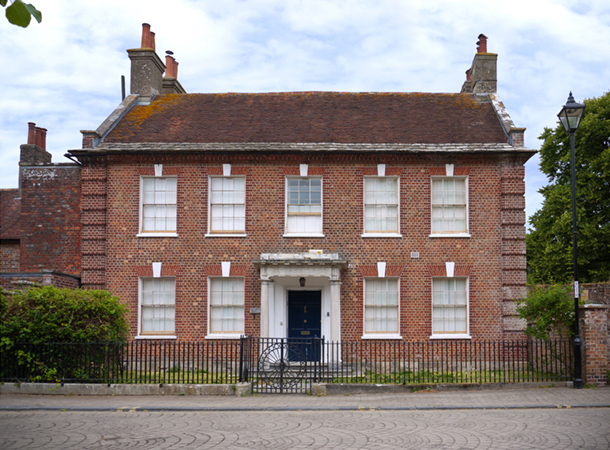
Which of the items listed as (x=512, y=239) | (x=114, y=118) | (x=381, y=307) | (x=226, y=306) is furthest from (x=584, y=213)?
(x=114, y=118)

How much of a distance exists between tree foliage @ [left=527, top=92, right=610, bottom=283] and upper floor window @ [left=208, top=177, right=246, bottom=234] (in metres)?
17.6

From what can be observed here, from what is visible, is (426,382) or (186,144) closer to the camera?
(426,382)

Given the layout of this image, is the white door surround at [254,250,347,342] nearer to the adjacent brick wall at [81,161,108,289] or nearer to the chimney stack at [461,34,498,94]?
the adjacent brick wall at [81,161,108,289]

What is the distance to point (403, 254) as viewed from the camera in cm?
2122

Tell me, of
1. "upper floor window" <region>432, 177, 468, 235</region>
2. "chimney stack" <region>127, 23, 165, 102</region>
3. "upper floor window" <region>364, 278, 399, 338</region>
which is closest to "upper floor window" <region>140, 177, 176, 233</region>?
"chimney stack" <region>127, 23, 165, 102</region>

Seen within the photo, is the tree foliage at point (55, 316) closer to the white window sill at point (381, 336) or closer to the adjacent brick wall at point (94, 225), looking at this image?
the adjacent brick wall at point (94, 225)

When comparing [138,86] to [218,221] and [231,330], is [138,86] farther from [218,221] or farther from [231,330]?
[231,330]

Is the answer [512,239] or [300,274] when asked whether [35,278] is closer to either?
[300,274]

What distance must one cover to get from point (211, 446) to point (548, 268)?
89.6 ft

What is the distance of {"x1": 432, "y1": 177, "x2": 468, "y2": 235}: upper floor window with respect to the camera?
70.3 feet

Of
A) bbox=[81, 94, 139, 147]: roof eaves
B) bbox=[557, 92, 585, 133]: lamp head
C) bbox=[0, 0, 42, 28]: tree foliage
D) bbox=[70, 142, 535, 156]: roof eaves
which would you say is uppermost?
bbox=[81, 94, 139, 147]: roof eaves

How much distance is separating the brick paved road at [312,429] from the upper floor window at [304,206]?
920 cm

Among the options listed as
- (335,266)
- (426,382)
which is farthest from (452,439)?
(335,266)

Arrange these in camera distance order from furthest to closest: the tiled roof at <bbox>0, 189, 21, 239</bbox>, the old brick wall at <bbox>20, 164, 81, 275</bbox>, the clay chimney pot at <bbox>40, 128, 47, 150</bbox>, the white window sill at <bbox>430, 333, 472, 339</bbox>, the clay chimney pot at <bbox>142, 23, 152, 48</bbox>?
the clay chimney pot at <bbox>40, 128, 47, 150</bbox>, the tiled roof at <bbox>0, 189, 21, 239</bbox>, the clay chimney pot at <bbox>142, 23, 152, 48</bbox>, the old brick wall at <bbox>20, 164, 81, 275</bbox>, the white window sill at <bbox>430, 333, 472, 339</bbox>
